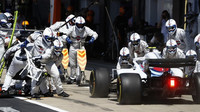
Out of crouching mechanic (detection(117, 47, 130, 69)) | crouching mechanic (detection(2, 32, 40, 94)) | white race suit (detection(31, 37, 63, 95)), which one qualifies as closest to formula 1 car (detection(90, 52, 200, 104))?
crouching mechanic (detection(117, 47, 130, 69))

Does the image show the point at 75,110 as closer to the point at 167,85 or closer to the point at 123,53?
the point at 167,85

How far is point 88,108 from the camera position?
497 inches

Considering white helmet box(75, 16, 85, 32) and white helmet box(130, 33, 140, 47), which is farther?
white helmet box(75, 16, 85, 32)

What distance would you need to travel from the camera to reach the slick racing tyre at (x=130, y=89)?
12719 millimetres

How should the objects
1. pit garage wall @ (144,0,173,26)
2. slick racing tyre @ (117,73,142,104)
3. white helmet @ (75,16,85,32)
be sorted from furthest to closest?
pit garage wall @ (144,0,173,26)
white helmet @ (75,16,85,32)
slick racing tyre @ (117,73,142,104)

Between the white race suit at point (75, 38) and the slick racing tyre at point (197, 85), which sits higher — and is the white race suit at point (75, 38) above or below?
above

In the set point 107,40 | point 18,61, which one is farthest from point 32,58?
point 107,40

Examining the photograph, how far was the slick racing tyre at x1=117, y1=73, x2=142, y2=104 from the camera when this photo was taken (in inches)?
501

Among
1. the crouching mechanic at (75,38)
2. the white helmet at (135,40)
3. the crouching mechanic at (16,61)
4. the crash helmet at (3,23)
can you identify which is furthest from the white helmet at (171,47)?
the crash helmet at (3,23)

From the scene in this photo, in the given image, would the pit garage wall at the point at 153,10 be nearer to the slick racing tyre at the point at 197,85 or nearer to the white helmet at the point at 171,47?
the white helmet at the point at 171,47

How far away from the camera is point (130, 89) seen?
12.7 m

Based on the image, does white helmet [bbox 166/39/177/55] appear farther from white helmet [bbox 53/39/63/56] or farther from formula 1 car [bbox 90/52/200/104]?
white helmet [bbox 53/39/63/56]

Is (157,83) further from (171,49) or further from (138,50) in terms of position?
(138,50)

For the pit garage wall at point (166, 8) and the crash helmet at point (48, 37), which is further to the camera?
the pit garage wall at point (166, 8)
